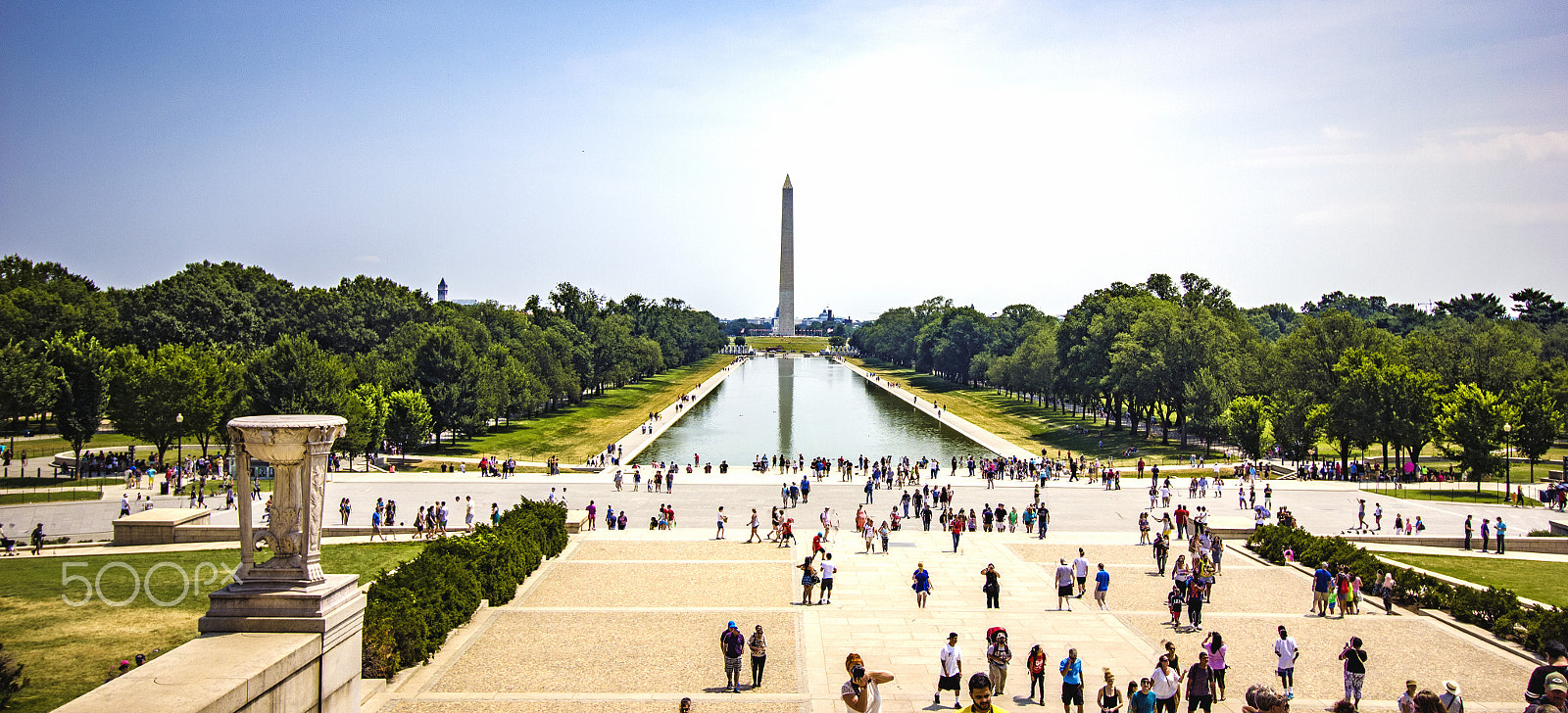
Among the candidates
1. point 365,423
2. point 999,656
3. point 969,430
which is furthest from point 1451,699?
point 969,430

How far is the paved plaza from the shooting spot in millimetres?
14750

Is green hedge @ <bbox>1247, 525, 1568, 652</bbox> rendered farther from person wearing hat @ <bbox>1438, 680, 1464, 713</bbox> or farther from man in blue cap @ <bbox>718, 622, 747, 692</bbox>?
man in blue cap @ <bbox>718, 622, 747, 692</bbox>

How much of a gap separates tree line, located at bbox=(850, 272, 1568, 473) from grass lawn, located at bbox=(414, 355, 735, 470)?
3482 centimetres

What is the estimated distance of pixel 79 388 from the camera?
43094 mm

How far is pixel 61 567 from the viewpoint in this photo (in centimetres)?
2370

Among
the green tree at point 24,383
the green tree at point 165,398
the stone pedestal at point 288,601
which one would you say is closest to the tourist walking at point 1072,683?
the stone pedestal at point 288,601

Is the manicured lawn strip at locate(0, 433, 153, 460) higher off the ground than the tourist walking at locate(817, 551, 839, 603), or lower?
higher

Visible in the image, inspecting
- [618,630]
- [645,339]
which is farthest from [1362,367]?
[645,339]

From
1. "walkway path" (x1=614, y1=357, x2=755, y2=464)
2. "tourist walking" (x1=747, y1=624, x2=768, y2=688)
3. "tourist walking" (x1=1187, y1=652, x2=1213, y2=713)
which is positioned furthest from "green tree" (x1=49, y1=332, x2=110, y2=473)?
"tourist walking" (x1=1187, y1=652, x2=1213, y2=713)

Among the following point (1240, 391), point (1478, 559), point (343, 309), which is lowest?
point (1478, 559)

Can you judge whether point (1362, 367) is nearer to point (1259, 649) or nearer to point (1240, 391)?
point (1240, 391)

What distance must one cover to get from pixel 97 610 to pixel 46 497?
19.4 meters

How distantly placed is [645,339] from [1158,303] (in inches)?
2655

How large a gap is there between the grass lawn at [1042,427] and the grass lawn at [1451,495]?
11.1 meters
